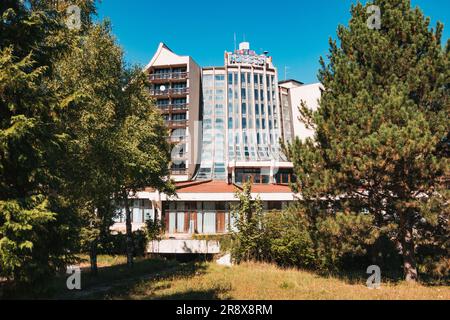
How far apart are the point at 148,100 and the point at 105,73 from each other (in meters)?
3.56

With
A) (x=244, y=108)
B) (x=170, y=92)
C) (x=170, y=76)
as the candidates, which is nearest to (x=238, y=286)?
(x=170, y=92)

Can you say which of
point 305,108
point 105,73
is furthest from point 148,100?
point 305,108

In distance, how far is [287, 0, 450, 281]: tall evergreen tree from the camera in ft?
39.8

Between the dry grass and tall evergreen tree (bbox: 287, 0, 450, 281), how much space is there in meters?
2.55

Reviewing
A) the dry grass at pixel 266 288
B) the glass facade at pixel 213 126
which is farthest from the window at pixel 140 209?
the glass facade at pixel 213 126

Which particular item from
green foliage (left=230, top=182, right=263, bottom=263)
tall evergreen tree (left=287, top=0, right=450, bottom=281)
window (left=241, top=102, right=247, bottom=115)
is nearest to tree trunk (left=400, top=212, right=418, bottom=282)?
tall evergreen tree (left=287, top=0, right=450, bottom=281)

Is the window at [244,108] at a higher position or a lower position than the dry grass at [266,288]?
higher

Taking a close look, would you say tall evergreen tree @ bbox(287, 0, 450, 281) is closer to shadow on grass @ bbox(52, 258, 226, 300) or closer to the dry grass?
the dry grass

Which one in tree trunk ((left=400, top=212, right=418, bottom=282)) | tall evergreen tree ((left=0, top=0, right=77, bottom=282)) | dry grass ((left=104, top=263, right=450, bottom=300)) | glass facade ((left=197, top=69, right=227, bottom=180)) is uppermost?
glass facade ((left=197, top=69, right=227, bottom=180))

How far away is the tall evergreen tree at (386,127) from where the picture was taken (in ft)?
39.8

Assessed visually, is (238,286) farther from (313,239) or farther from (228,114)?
(228,114)

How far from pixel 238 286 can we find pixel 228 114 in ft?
188

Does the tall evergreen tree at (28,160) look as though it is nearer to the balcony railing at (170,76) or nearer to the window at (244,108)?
the balcony railing at (170,76)

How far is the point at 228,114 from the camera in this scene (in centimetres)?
6919
